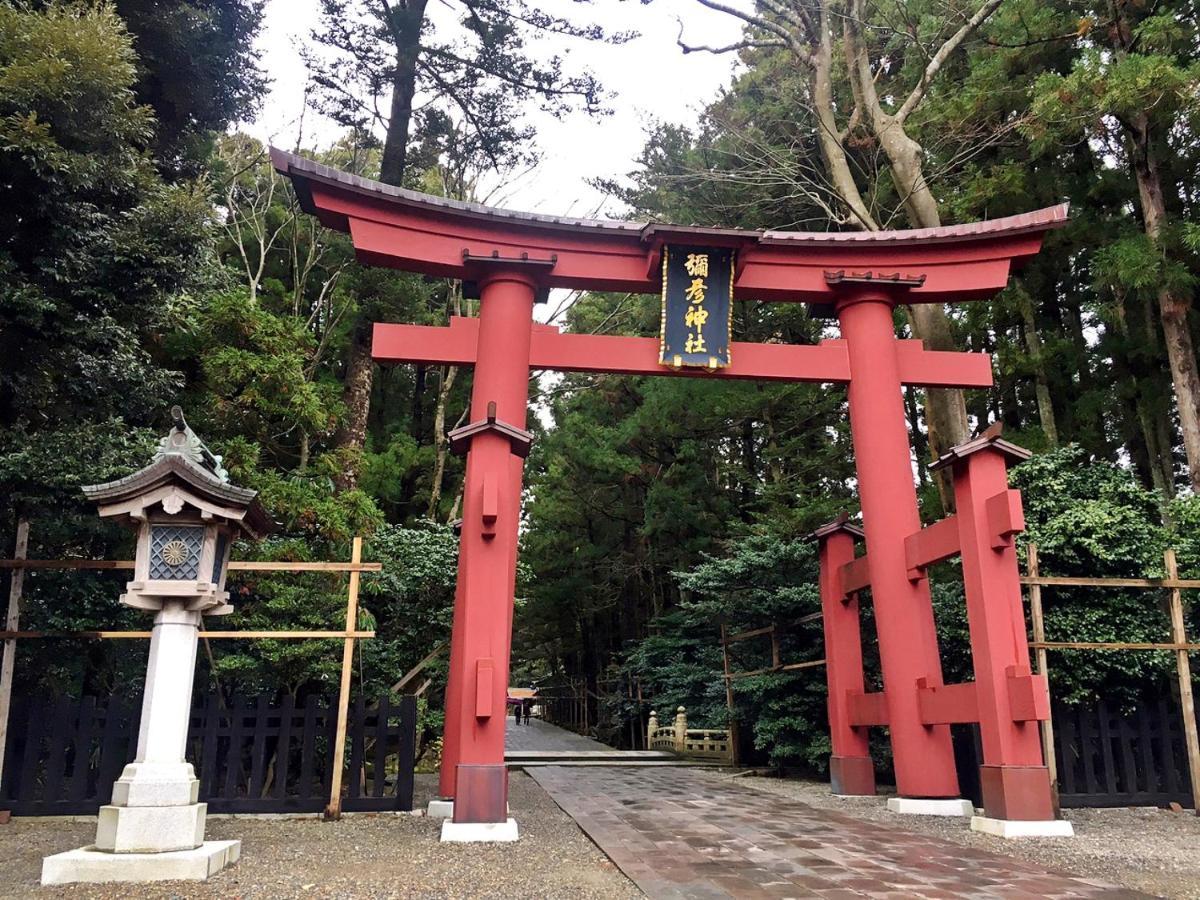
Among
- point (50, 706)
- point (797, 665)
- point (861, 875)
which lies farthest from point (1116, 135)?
point (50, 706)

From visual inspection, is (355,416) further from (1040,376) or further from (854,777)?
(1040,376)

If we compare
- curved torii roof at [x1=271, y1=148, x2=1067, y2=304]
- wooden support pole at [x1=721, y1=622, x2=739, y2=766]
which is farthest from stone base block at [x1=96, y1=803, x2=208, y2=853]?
wooden support pole at [x1=721, y1=622, x2=739, y2=766]

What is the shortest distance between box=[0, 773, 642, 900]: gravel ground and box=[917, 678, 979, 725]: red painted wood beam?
10.4 feet

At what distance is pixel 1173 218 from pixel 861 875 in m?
10.1

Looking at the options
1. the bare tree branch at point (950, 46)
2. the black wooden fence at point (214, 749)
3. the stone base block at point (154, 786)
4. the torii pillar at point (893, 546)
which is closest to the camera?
the stone base block at point (154, 786)

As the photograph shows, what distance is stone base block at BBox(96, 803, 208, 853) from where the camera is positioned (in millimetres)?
4242

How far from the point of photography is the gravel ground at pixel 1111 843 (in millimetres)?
4465

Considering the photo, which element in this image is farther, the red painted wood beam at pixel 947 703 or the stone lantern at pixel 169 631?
the red painted wood beam at pixel 947 703

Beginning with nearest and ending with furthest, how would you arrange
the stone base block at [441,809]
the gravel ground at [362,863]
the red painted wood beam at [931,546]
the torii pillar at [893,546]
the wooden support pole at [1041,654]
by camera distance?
the gravel ground at [362,863], the wooden support pole at [1041,654], the stone base block at [441,809], the red painted wood beam at [931,546], the torii pillar at [893,546]

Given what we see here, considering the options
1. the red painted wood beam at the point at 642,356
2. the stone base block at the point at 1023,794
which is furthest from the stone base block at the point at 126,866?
the stone base block at the point at 1023,794

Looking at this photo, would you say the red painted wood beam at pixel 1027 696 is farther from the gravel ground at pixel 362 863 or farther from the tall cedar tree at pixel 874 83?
the tall cedar tree at pixel 874 83

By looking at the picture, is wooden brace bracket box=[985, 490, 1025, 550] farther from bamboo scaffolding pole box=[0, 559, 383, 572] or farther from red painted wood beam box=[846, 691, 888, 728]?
bamboo scaffolding pole box=[0, 559, 383, 572]

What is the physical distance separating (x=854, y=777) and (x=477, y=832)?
4.17 meters

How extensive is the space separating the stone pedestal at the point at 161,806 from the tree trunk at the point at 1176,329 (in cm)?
1015
